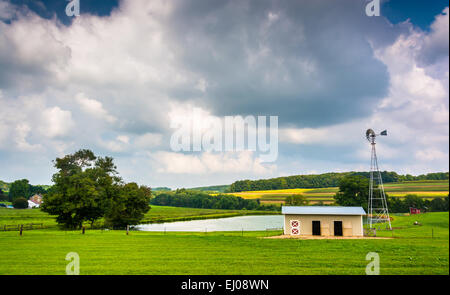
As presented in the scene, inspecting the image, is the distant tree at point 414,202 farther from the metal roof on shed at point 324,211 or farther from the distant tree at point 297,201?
the metal roof on shed at point 324,211

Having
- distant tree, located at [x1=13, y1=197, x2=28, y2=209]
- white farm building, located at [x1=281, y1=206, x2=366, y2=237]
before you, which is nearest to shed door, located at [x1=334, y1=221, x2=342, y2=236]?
white farm building, located at [x1=281, y1=206, x2=366, y2=237]

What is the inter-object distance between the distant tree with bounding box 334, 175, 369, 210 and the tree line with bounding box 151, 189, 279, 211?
29868 mm

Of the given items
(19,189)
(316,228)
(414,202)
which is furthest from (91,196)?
(19,189)

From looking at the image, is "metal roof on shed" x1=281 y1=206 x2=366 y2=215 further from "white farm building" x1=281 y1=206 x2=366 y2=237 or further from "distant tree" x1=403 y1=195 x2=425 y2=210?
"distant tree" x1=403 y1=195 x2=425 y2=210

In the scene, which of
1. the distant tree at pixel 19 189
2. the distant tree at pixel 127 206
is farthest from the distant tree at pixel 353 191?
the distant tree at pixel 19 189

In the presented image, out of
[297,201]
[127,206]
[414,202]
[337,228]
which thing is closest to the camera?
[337,228]

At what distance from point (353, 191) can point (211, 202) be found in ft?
A: 208

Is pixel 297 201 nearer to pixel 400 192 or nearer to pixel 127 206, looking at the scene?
pixel 400 192

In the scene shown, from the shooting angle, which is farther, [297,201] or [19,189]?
[19,189]

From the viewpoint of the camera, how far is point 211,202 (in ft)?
415

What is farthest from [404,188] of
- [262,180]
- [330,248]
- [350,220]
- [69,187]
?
[69,187]

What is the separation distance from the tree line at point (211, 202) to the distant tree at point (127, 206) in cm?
5975

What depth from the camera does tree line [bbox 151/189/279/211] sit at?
113637 millimetres
